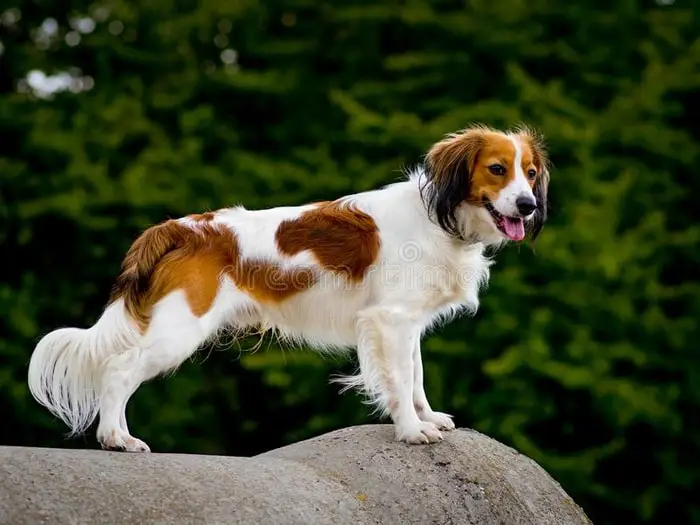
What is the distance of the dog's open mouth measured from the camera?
6645 millimetres

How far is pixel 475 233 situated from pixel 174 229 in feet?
5.97

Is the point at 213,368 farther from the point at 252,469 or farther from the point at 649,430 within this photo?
the point at 252,469

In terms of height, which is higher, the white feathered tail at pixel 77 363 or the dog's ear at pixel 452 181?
the dog's ear at pixel 452 181

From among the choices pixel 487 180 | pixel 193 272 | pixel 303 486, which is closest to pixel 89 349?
pixel 193 272

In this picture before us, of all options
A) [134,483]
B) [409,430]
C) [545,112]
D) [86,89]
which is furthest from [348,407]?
[134,483]

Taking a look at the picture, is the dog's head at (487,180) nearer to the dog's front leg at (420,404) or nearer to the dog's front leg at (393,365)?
the dog's front leg at (393,365)

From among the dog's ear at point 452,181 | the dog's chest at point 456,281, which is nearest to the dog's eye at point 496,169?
the dog's ear at point 452,181

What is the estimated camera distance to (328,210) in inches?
273

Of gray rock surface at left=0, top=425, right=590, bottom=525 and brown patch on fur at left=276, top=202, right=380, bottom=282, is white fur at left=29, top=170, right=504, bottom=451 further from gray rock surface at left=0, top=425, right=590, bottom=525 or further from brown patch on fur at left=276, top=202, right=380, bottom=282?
gray rock surface at left=0, top=425, right=590, bottom=525

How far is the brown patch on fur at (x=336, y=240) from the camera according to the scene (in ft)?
22.4

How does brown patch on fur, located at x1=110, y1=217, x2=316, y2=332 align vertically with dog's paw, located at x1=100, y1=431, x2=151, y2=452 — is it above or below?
above

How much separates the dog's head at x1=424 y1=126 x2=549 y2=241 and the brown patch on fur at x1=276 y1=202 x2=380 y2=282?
447mm

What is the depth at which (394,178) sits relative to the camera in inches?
578

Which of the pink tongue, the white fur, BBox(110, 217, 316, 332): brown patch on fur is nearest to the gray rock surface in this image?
the white fur
